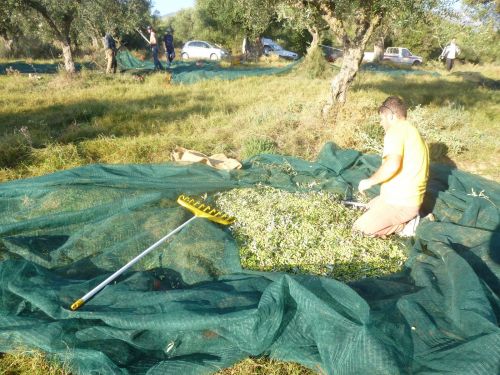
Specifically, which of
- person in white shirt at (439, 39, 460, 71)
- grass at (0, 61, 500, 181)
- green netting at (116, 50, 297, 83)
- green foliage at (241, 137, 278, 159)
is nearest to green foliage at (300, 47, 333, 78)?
green netting at (116, 50, 297, 83)

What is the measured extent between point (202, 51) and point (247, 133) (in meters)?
20.5

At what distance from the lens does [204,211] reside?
4.04 m

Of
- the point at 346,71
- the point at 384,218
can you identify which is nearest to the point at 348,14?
the point at 346,71

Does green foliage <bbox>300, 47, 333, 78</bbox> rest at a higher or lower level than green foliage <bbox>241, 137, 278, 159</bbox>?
higher

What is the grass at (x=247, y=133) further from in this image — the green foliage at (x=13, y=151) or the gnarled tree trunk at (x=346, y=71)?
the gnarled tree trunk at (x=346, y=71)

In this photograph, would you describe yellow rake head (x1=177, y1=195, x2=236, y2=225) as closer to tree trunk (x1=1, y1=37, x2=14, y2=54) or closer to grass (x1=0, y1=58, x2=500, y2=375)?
grass (x1=0, y1=58, x2=500, y2=375)

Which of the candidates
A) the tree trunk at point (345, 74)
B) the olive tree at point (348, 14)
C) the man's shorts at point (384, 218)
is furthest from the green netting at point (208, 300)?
A: the tree trunk at point (345, 74)

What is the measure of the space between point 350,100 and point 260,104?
2231 millimetres

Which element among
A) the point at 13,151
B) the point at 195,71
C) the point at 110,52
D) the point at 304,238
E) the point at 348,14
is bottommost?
the point at 304,238

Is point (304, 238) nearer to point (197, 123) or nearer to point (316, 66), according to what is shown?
point (197, 123)

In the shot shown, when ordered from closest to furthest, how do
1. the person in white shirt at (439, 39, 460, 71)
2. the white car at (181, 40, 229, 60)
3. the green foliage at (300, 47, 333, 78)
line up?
the green foliage at (300, 47, 333, 78), the person in white shirt at (439, 39, 460, 71), the white car at (181, 40, 229, 60)

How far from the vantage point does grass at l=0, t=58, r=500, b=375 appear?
3752 millimetres

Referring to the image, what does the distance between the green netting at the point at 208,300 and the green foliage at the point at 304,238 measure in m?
0.30

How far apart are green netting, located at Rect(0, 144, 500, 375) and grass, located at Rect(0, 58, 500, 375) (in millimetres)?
281
